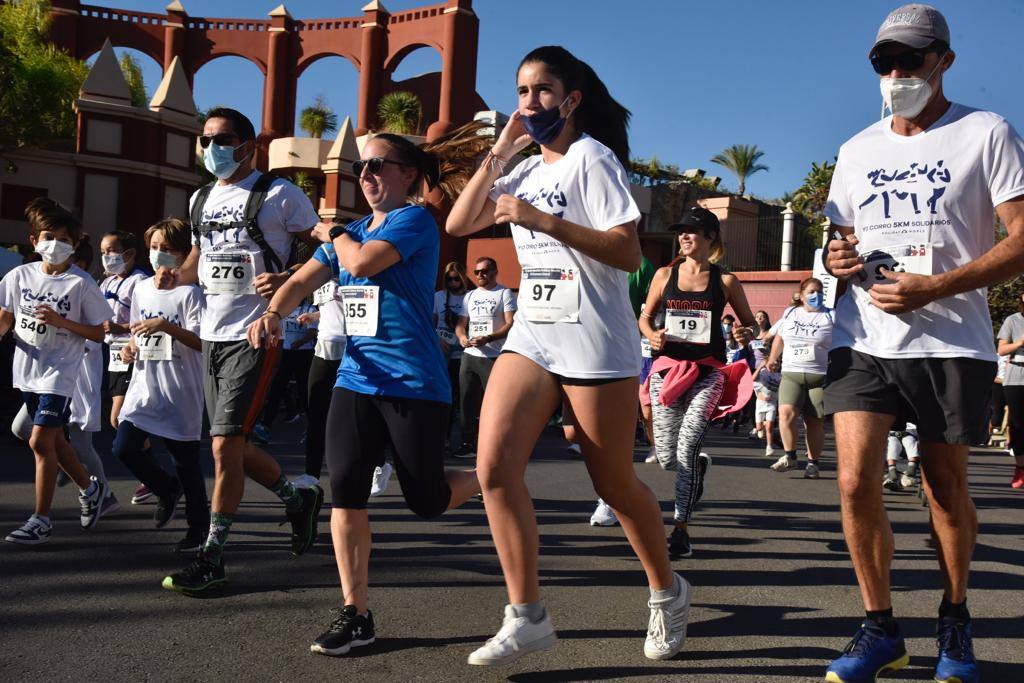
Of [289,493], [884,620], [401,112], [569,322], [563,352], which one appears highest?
[401,112]

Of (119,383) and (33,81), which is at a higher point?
(33,81)

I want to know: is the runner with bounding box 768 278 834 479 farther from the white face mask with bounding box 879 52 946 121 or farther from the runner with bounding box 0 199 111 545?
the runner with bounding box 0 199 111 545

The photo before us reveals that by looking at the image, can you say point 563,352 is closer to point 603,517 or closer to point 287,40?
point 603,517

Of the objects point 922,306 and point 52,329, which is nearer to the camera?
point 922,306

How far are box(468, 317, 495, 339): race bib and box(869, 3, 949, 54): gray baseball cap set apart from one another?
21.3 ft

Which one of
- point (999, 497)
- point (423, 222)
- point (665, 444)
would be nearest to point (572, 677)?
point (423, 222)

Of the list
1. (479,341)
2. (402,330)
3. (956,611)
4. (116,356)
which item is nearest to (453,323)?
(479,341)

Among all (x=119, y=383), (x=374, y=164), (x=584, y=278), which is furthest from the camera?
(x=119, y=383)

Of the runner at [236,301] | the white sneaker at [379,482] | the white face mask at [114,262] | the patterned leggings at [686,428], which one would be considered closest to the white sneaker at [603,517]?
the patterned leggings at [686,428]

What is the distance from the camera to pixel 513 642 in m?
3.33

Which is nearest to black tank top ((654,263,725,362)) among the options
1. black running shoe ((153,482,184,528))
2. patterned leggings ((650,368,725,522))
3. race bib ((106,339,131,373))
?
patterned leggings ((650,368,725,522))

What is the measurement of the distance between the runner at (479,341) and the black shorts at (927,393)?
610cm

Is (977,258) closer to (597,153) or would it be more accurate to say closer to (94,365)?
(597,153)

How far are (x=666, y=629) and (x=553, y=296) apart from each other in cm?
127
